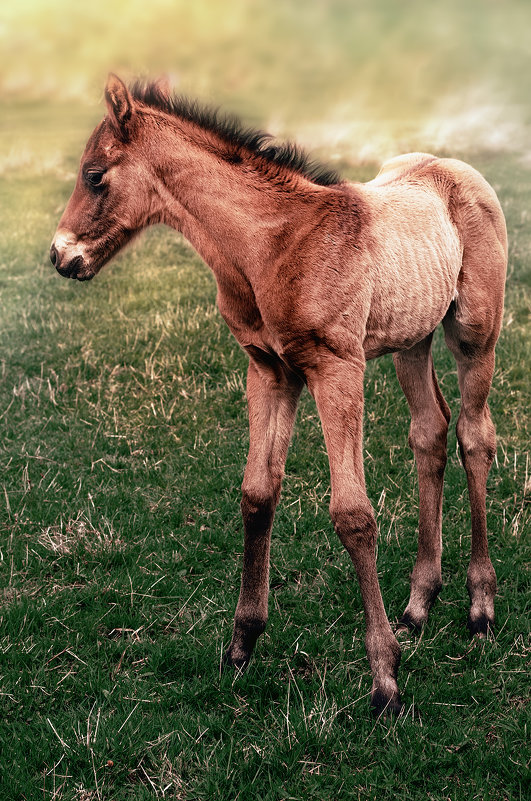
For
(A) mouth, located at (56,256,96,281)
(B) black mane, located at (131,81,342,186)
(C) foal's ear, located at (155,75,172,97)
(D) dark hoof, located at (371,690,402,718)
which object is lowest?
(D) dark hoof, located at (371,690,402,718)

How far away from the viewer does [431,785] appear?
330cm

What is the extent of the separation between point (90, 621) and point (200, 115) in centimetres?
276

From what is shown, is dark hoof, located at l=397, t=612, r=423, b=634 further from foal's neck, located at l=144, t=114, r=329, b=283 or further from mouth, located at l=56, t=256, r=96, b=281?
mouth, located at l=56, t=256, r=96, b=281

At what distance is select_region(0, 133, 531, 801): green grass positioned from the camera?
11.1ft

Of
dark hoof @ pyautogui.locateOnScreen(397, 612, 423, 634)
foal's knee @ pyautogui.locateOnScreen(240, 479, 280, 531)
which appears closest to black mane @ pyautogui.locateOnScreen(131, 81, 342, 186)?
foal's knee @ pyautogui.locateOnScreen(240, 479, 280, 531)

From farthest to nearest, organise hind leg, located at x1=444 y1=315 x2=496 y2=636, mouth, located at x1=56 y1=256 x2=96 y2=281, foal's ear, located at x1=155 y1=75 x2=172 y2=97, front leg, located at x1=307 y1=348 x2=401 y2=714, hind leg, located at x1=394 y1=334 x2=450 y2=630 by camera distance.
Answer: hind leg, located at x1=394 y1=334 x2=450 y2=630, hind leg, located at x1=444 y1=315 x2=496 y2=636, foal's ear, located at x1=155 y1=75 x2=172 y2=97, mouth, located at x1=56 y1=256 x2=96 y2=281, front leg, located at x1=307 y1=348 x2=401 y2=714

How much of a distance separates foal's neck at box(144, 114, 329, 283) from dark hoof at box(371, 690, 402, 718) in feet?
6.70

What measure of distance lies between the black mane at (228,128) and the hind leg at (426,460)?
1.38 metres

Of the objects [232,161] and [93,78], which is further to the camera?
[93,78]

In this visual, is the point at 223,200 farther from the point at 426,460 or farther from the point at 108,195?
the point at 426,460

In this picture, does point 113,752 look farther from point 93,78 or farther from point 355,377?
point 93,78

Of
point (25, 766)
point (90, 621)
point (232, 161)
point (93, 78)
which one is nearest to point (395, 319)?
point (232, 161)

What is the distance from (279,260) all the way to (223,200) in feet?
1.32

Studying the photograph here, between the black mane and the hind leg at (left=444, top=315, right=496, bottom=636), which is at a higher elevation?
the black mane
